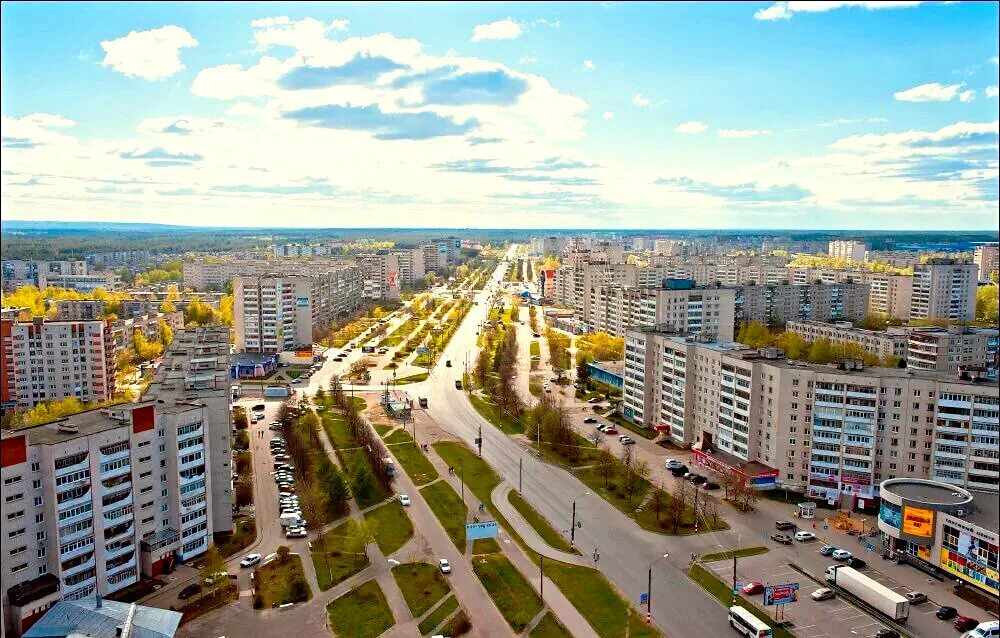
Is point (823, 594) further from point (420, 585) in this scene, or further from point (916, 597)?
point (420, 585)

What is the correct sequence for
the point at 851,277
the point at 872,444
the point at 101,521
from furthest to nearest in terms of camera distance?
1. the point at 851,277
2. the point at 872,444
3. the point at 101,521

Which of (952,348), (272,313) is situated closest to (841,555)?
(952,348)

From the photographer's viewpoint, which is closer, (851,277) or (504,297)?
(851,277)

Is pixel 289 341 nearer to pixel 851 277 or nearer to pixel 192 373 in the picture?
pixel 192 373

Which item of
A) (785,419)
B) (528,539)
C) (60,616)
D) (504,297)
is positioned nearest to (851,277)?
(504,297)

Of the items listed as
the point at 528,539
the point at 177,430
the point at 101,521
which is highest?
the point at 177,430

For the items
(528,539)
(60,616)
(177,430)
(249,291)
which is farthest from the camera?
(249,291)

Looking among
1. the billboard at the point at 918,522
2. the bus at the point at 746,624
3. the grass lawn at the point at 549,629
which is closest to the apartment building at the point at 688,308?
the billboard at the point at 918,522

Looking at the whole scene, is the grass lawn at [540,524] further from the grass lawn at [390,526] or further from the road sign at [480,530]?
the grass lawn at [390,526]
